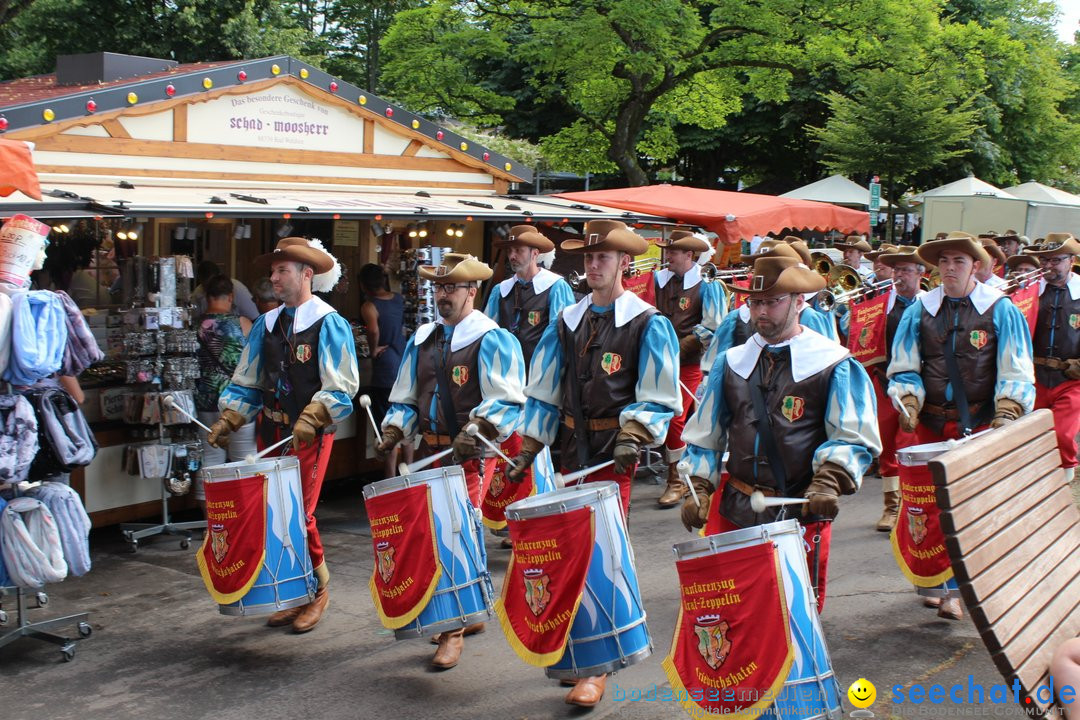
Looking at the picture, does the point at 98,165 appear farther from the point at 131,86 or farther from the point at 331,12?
the point at 331,12

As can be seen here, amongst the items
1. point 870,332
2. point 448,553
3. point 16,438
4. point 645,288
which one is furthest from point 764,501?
point 645,288

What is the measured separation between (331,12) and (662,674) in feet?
123

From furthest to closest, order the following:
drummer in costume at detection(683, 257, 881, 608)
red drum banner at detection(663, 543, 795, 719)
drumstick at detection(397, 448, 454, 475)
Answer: drumstick at detection(397, 448, 454, 475)
drummer in costume at detection(683, 257, 881, 608)
red drum banner at detection(663, 543, 795, 719)

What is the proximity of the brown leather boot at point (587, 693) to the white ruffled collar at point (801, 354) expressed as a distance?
152 centimetres

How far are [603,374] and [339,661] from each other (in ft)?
6.61

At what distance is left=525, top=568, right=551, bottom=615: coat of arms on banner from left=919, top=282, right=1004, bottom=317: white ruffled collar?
3.29m

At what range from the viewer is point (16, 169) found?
632cm

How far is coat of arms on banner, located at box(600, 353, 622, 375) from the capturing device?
5.59 meters

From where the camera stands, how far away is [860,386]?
459cm

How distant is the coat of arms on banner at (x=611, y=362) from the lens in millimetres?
5590

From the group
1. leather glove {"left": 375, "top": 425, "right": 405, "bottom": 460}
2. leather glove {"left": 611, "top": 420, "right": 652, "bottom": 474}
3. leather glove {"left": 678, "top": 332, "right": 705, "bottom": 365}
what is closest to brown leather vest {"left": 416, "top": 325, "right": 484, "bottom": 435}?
leather glove {"left": 375, "top": 425, "right": 405, "bottom": 460}

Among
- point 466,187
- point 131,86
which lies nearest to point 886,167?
point 466,187

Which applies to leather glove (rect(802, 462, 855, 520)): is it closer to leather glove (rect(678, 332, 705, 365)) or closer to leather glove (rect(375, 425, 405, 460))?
leather glove (rect(375, 425, 405, 460))

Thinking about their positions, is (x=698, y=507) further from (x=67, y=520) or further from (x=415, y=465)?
(x=67, y=520)
